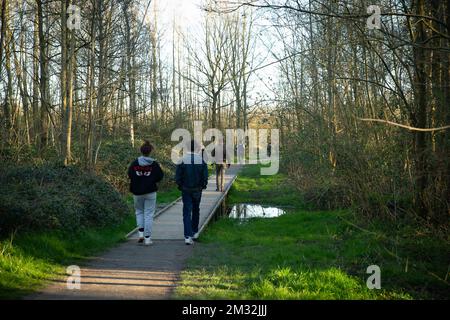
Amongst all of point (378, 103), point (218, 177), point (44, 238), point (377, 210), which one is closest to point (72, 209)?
point (44, 238)

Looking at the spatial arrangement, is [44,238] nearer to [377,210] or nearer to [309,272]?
[309,272]

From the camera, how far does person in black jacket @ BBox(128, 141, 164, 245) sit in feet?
28.1

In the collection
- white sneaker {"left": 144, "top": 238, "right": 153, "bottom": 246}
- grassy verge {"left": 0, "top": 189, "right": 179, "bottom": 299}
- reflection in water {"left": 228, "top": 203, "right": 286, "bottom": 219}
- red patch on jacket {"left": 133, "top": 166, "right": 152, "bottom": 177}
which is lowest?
reflection in water {"left": 228, "top": 203, "right": 286, "bottom": 219}

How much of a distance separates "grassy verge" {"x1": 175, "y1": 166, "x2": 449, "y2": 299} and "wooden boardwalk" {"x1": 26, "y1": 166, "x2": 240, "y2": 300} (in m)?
0.29

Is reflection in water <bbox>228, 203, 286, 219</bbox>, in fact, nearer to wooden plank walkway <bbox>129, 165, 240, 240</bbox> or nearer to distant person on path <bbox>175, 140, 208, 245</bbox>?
wooden plank walkway <bbox>129, 165, 240, 240</bbox>

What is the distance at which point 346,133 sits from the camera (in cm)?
1188

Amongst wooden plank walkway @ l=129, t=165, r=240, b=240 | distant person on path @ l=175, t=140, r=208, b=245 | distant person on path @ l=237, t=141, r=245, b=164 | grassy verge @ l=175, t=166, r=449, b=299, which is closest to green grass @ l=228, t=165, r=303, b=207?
wooden plank walkway @ l=129, t=165, r=240, b=240

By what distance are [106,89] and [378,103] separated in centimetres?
918

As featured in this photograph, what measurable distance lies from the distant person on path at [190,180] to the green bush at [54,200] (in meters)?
2.02

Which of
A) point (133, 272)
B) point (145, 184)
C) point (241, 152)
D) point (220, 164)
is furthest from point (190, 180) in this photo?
point (241, 152)

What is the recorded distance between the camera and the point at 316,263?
7.16 m

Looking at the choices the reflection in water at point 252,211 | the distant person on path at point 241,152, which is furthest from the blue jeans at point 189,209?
the distant person on path at point 241,152

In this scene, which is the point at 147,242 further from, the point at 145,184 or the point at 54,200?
→ the point at 54,200

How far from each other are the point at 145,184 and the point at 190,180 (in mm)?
878
